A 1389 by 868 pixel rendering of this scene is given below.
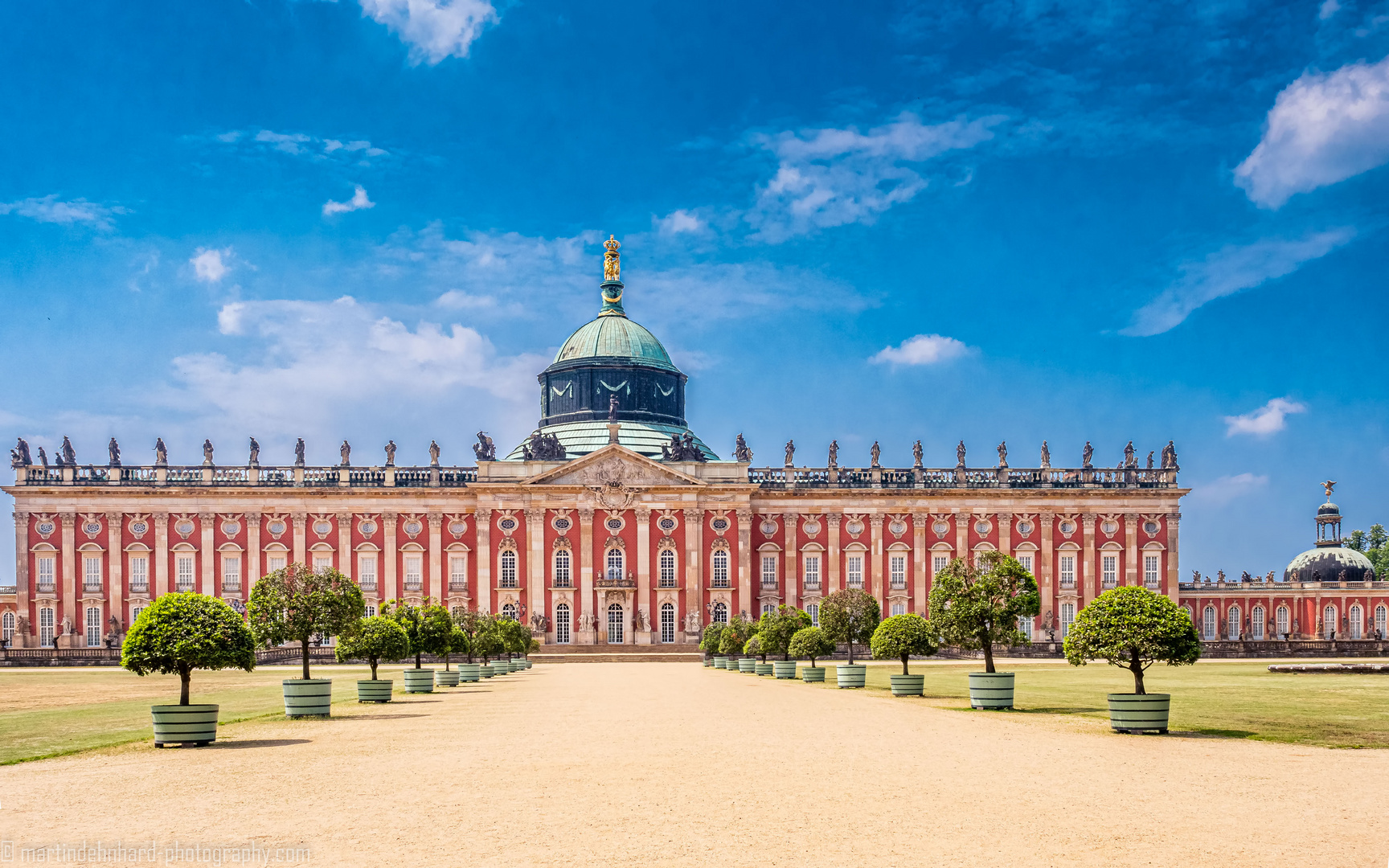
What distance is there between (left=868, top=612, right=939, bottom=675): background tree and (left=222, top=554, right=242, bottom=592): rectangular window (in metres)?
51.4

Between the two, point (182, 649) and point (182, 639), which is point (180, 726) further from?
point (182, 639)

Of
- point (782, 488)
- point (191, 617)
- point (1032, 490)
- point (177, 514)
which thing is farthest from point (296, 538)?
point (191, 617)

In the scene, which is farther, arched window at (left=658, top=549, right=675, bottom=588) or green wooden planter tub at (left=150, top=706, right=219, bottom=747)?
arched window at (left=658, top=549, right=675, bottom=588)

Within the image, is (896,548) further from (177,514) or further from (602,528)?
(177,514)

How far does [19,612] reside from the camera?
70.7 m

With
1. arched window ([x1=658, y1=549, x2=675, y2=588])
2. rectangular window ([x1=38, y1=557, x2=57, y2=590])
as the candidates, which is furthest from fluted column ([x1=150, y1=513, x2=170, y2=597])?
arched window ([x1=658, y1=549, x2=675, y2=588])

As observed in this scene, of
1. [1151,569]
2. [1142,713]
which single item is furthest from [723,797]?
[1151,569]

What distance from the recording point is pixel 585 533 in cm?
7275

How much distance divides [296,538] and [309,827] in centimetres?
6487

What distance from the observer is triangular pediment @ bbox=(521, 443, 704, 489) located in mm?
72938

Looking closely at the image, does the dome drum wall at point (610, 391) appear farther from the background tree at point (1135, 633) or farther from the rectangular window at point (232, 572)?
the background tree at point (1135, 633)

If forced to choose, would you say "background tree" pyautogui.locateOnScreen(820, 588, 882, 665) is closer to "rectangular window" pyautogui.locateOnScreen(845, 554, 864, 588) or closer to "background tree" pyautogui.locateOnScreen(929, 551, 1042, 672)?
"background tree" pyautogui.locateOnScreen(929, 551, 1042, 672)

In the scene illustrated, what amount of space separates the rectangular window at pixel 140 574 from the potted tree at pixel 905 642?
54.2 metres

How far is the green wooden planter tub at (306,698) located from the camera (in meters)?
24.5
